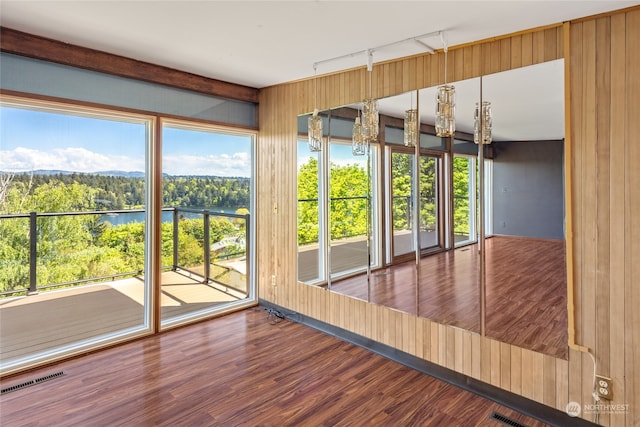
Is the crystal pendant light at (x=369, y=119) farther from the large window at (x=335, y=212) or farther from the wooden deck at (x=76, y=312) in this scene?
the wooden deck at (x=76, y=312)

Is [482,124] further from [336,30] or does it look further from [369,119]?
[336,30]

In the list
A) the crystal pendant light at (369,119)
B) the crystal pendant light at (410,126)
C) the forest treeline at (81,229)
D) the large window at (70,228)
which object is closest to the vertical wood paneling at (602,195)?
the crystal pendant light at (410,126)

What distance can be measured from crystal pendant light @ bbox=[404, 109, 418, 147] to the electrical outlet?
1.95m

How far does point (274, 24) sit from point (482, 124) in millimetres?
1591

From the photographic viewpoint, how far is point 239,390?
260cm

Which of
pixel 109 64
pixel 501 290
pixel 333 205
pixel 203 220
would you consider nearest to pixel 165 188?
pixel 203 220

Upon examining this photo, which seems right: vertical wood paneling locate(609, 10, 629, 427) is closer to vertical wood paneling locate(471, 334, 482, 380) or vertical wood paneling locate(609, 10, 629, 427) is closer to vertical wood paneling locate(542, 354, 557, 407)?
vertical wood paneling locate(542, 354, 557, 407)

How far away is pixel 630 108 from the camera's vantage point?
1.99 metres

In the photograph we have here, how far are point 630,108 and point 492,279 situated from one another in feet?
4.28

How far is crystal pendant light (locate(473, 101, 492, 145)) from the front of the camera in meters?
2.53

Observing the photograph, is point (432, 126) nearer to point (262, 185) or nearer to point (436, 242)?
point (436, 242)

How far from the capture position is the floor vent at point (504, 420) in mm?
2240

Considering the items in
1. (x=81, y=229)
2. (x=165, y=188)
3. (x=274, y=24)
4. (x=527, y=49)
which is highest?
(x=274, y=24)

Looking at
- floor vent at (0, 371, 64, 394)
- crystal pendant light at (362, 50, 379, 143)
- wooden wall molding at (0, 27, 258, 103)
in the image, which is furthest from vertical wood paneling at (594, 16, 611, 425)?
floor vent at (0, 371, 64, 394)
